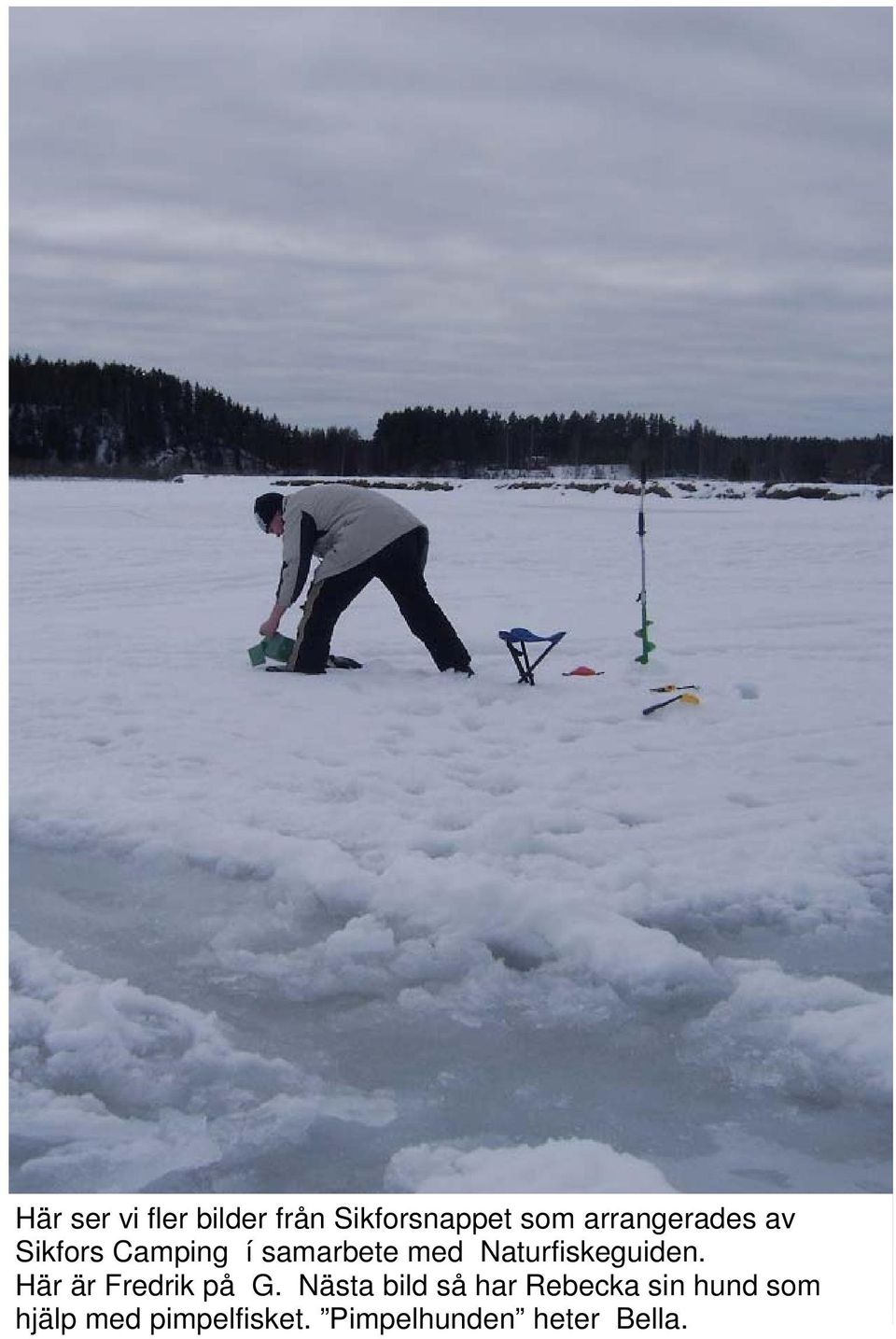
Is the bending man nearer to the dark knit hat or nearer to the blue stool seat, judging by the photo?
the dark knit hat

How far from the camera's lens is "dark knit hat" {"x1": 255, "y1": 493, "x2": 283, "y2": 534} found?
28.0 ft

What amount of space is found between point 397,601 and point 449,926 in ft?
14.4

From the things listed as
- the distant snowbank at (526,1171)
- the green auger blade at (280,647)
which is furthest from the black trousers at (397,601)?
the distant snowbank at (526,1171)

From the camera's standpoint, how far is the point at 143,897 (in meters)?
4.90

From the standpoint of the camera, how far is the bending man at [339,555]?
837 centimetres

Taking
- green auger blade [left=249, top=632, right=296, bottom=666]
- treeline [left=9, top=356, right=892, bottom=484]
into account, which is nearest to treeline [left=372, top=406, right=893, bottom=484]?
treeline [left=9, top=356, right=892, bottom=484]

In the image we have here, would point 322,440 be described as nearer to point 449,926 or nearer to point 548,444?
point 548,444

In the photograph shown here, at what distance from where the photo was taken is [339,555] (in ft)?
27.5

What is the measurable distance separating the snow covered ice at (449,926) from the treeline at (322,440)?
83.1m

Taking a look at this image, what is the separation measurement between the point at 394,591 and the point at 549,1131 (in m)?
5.51

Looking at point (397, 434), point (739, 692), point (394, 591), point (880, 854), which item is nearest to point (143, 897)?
point (880, 854)

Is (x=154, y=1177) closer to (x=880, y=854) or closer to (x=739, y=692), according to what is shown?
(x=880, y=854)

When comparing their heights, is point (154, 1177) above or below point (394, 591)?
below

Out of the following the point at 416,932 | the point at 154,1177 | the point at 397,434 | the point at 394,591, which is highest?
the point at 397,434
